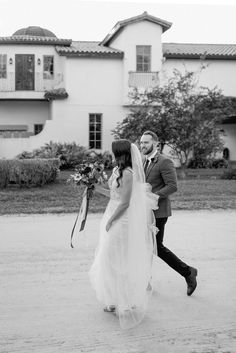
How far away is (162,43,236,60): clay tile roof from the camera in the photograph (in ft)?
101

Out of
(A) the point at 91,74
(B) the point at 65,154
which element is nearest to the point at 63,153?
(B) the point at 65,154

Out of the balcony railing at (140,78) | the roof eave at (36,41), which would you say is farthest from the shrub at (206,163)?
the roof eave at (36,41)

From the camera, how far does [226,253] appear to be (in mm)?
9117

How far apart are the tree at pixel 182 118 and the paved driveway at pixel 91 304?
1501 cm

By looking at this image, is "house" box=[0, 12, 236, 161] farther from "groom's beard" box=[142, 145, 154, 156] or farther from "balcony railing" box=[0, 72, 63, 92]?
"groom's beard" box=[142, 145, 154, 156]

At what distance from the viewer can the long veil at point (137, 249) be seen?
5734mm

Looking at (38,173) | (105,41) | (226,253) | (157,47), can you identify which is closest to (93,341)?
(226,253)

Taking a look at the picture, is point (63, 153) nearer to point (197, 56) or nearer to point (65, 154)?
point (65, 154)

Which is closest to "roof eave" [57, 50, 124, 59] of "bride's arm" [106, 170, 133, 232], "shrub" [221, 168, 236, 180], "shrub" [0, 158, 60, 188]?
"shrub" [221, 168, 236, 180]

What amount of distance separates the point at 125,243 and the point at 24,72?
27.4 metres

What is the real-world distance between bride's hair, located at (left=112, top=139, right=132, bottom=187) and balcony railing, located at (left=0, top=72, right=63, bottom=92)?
26.5 meters

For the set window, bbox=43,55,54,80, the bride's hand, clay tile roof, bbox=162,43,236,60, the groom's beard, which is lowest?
the bride's hand

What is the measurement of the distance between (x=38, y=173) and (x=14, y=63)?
14335 mm

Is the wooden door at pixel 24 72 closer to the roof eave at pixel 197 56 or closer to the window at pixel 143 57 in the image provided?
the window at pixel 143 57
